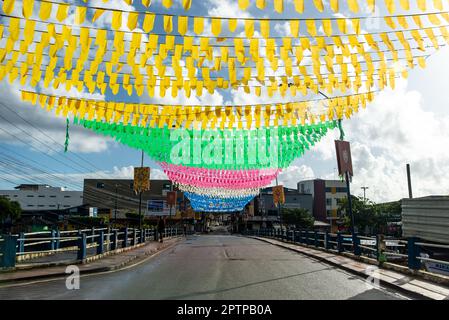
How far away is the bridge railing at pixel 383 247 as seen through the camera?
12.3m

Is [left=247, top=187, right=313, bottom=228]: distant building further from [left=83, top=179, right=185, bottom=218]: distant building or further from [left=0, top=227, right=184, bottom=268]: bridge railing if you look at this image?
[left=0, top=227, right=184, bottom=268]: bridge railing

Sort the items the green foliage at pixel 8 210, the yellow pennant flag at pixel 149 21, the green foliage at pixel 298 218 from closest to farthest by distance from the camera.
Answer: the yellow pennant flag at pixel 149 21 < the green foliage at pixel 8 210 < the green foliage at pixel 298 218

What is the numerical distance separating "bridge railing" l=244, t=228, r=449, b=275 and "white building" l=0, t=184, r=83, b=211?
8638cm

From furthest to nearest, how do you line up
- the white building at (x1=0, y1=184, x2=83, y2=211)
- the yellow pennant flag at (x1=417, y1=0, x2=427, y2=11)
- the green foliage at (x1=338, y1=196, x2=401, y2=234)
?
the white building at (x1=0, y1=184, x2=83, y2=211) → the green foliage at (x1=338, y1=196, x2=401, y2=234) → the yellow pennant flag at (x1=417, y1=0, x2=427, y2=11)

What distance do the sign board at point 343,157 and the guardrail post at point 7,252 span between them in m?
12.5

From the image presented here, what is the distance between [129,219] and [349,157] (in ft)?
219

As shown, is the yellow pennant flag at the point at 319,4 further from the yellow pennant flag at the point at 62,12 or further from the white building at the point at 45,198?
the white building at the point at 45,198

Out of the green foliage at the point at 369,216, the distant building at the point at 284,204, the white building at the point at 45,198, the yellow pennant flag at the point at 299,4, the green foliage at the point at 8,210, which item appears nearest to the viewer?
the yellow pennant flag at the point at 299,4

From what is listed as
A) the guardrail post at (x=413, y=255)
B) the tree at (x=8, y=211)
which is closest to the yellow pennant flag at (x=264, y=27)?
the guardrail post at (x=413, y=255)

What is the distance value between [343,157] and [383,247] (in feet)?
13.4

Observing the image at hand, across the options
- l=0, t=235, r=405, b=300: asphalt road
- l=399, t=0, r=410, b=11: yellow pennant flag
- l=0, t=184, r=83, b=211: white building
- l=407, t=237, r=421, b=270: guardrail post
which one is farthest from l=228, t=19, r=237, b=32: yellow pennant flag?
l=0, t=184, r=83, b=211: white building

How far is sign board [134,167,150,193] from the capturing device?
26.7 m

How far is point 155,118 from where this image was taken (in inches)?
556

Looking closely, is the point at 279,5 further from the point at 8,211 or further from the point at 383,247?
the point at 8,211
